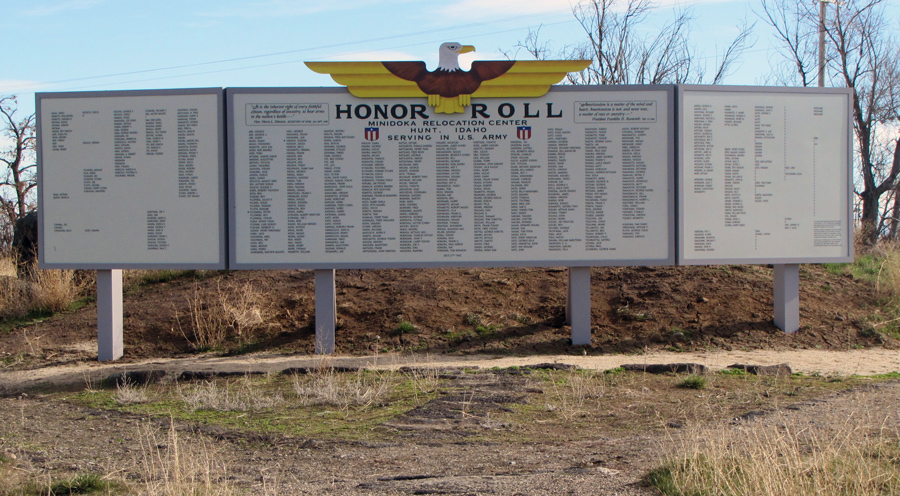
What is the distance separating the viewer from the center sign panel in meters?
9.34

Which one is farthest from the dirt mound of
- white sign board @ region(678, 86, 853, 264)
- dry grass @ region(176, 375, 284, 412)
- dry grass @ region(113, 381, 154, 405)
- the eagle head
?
the eagle head

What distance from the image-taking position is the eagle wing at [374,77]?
364 inches

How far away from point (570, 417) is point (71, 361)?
683 cm

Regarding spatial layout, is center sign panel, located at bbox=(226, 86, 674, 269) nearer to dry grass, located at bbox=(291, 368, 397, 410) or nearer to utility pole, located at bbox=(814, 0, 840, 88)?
dry grass, located at bbox=(291, 368, 397, 410)

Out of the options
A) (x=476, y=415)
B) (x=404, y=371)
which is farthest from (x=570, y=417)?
(x=404, y=371)

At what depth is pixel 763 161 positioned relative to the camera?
9.73m

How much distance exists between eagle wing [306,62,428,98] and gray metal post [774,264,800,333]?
17.8 ft

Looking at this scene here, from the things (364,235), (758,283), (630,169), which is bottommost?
(758,283)

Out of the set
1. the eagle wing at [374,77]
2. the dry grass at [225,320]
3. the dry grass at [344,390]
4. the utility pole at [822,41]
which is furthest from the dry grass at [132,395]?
the utility pole at [822,41]

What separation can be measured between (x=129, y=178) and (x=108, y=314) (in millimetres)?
1782

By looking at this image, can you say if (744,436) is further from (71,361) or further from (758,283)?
(71,361)

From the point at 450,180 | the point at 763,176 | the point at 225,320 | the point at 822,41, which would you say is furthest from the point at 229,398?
the point at 822,41

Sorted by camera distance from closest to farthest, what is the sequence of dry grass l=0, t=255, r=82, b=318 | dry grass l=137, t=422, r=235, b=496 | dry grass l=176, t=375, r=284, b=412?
1. dry grass l=137, t=422, r=235, b=496
2. dry grass l=176, t=375, r=284, b=412
3. dry grass l=0, t=255, r=82, b=318

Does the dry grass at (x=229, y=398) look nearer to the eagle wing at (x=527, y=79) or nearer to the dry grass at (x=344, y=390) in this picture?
the dry grass at (x=344, y=390)
